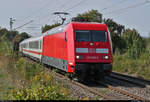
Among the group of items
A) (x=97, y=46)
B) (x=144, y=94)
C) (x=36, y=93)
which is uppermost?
(x=97, y=46)

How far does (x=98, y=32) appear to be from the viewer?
12617 millimetres

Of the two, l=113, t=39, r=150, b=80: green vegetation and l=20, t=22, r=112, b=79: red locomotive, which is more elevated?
l=20, t=22, r=112, b=79: red locomotive

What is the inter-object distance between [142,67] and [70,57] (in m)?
7.74

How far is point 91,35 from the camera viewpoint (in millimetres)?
12461

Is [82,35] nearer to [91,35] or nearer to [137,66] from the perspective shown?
[91,35]

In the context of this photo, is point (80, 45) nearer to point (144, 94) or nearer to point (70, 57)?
point (70, 57)

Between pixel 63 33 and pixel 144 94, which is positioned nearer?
pixel 144 94

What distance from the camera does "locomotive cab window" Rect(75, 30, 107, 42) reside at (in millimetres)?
12305

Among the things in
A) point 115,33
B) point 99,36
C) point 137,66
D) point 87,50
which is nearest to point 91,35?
point 99,36

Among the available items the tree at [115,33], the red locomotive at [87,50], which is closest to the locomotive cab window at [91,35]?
the red locomotive at [87,50]

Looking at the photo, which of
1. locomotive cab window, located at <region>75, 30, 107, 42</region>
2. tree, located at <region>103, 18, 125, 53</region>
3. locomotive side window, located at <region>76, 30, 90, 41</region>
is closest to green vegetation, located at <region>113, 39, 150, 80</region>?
locomotive cab window, located at <region>75, 30, 107, 42</region>

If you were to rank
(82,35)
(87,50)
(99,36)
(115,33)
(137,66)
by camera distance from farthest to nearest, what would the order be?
1. (115,33)
2. (137,66)
3. (99,36)
4. (82,35)
5. (87,50)

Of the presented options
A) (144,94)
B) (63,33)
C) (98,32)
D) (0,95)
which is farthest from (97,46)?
(0,95)

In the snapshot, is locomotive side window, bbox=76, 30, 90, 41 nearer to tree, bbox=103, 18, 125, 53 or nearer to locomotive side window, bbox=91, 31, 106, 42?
locomotive side window, bbox=91, 31, 106, 42
